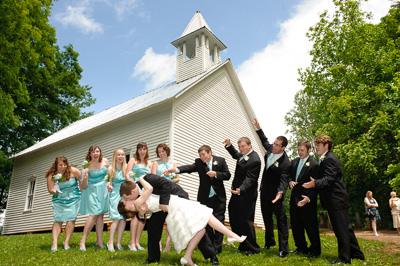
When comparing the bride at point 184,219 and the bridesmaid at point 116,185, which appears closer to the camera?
the bride at point 184,219

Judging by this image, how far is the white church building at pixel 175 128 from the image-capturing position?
14625mm

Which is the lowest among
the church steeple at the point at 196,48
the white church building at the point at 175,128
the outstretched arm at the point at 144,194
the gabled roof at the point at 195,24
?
the outstretched arm at the point at 144,194

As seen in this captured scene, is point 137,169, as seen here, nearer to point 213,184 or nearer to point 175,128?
point 213,184

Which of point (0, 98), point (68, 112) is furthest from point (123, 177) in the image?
point (68, 112)

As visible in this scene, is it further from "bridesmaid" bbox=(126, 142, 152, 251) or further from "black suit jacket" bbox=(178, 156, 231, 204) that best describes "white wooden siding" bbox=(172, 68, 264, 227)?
"black suit jacket" bbox=(178, 156, 231, 204)

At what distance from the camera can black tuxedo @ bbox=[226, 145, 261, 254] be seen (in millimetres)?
5992

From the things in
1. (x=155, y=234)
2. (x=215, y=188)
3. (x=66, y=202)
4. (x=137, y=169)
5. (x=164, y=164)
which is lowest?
(x=155, y=234)

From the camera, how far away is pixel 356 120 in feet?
63.8

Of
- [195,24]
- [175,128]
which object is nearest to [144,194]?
[175,128]

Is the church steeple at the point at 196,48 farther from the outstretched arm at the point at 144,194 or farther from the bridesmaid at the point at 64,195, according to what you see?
the outstretched arm at the point at 144,194

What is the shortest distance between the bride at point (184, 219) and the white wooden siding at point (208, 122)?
28.5 ft

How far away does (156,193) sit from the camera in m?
5.14

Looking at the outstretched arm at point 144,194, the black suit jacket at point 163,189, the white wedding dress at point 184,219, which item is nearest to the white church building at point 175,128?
the black suit jacket at point 163,189

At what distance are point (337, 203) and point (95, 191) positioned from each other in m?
4.92
